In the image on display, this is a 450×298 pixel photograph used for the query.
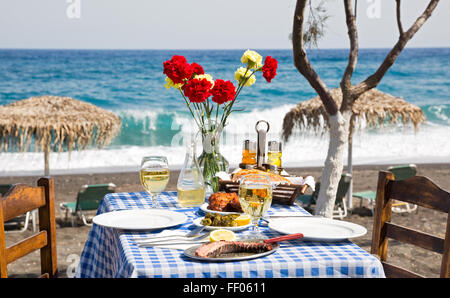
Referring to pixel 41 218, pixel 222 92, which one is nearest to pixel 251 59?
pixel 222 92

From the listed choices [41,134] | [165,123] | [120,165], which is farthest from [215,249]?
[165,123]

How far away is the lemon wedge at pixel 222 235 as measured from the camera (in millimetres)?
1736

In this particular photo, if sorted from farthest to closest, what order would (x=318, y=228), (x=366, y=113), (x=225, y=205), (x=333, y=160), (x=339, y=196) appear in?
(x=366, y=113)
(x=339, y=196)
(x=333, y=160)
(x=225, y=205)
(x=318, y=228)

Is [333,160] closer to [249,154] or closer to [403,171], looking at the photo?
[249,154]

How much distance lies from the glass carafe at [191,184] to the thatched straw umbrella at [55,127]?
4.67 meters

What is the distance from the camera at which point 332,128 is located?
4.75 metres

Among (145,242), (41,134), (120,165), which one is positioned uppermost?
(145,242)

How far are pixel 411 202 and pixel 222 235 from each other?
0.86 metres

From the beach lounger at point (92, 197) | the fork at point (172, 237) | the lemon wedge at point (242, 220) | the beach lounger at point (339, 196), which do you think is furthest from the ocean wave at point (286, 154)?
the fork at point (172, 237)

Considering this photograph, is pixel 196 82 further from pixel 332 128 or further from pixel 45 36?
pixel 45 36

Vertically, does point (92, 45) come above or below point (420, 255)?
above

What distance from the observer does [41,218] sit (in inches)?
89.4

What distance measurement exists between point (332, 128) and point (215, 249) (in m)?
3.31
